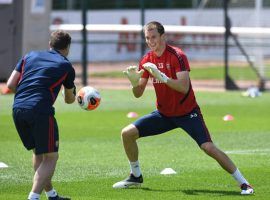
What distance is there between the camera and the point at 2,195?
10.5 meters

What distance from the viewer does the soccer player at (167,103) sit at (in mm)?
10625

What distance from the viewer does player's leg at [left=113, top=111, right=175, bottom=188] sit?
36.7 ft

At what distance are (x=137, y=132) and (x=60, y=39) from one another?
6.66ft

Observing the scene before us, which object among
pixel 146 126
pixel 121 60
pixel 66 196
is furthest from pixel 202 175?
pixel 121 60

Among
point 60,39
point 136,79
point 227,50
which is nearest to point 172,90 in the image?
point 136,79

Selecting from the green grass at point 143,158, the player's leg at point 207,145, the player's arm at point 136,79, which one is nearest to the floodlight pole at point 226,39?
the green grass at point 143,158

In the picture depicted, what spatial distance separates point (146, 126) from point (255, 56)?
18.1 meters

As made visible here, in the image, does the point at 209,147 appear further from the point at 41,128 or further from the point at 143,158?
the point at 143,158

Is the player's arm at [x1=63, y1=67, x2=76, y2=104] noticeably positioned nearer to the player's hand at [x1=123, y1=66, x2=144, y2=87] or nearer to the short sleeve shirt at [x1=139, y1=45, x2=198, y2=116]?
the player's hand at [x1=123, y1=66, x2=144, y2=87]

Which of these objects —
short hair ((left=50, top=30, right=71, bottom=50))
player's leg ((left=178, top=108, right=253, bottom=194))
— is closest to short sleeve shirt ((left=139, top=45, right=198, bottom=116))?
player's leg ((left=178, top=108, right=253, bottom=194))

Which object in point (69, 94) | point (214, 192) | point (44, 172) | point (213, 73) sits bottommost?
point (213, 73)

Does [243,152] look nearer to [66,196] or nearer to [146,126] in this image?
[146,126]

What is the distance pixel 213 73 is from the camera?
3334 cm

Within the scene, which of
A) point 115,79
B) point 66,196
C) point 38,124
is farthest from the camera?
point 115,79
